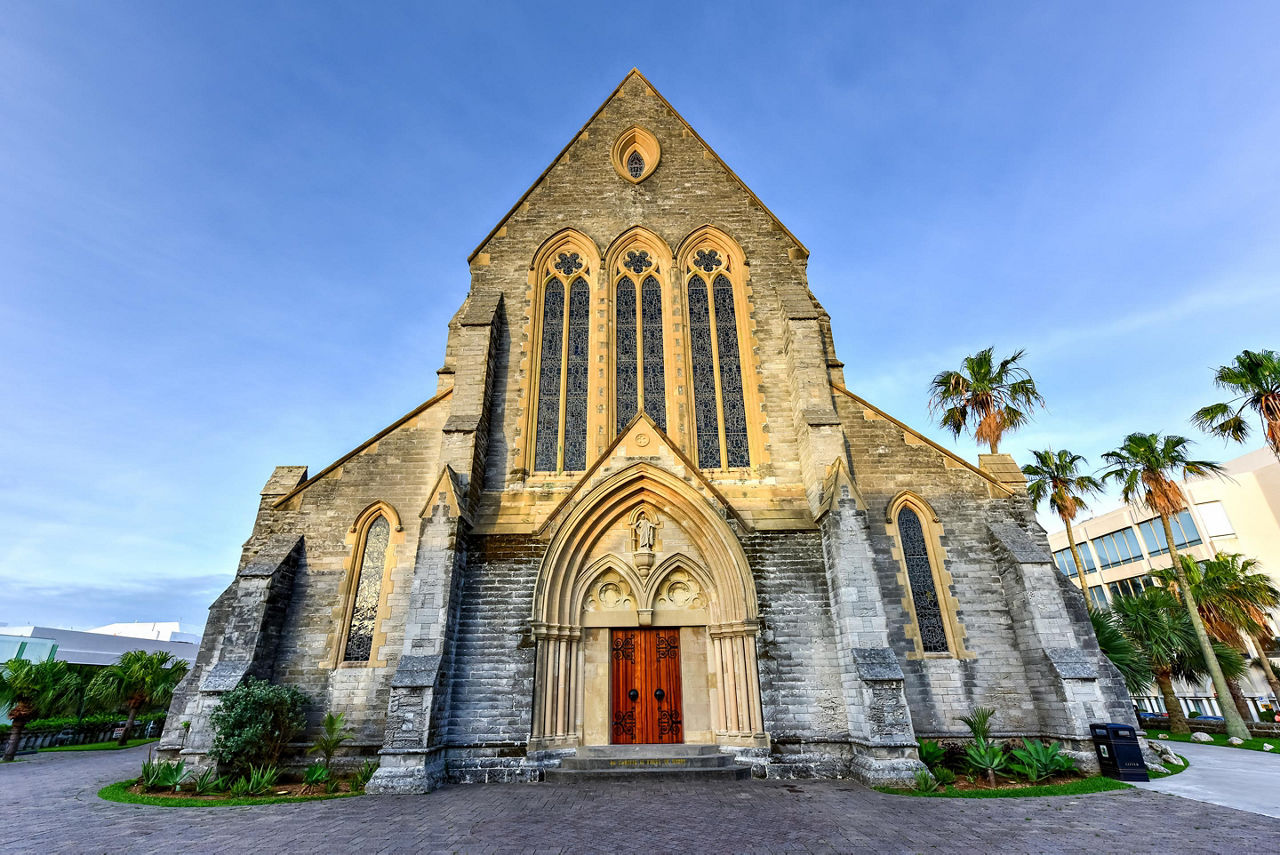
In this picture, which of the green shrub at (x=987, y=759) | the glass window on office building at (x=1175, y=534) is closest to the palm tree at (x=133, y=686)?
the green shrub at (x=987, y=759)

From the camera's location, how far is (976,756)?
32.7 ft

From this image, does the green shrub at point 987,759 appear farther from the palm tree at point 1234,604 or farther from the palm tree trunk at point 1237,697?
the palm tree trunk at point 1237,697

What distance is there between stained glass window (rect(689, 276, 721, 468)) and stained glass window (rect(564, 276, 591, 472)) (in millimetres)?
2833

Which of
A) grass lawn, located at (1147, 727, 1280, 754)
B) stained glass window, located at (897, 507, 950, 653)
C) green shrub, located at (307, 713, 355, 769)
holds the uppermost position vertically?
stained glass window, located at (897, 507, 950, 653)

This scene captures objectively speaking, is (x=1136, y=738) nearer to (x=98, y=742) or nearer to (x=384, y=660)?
(x=384, y=660)

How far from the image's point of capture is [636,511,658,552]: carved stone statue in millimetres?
12352

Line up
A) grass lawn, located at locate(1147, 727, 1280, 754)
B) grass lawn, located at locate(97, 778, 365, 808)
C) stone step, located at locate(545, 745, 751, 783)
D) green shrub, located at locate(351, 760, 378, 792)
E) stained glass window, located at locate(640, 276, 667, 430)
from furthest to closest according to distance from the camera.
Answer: grass lawn, located at locate(1147, 727, 1280, 754), stained glass window, located at locate(640, 276, 667, 430), stone step, located at locate(545, 745, 751, 783), green shrub, located at locate(351, 760, 378, 792), grass lawn, located at locate(97, 778, 365, 808)

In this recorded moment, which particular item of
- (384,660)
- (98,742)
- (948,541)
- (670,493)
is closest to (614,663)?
(670,493)

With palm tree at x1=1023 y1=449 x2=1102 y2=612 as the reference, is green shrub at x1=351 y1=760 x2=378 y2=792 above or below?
below

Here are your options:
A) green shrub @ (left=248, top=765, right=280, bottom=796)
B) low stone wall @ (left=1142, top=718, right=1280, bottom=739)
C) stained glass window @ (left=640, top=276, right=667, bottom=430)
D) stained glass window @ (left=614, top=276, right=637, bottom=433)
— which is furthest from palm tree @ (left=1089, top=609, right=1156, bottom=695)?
green shrub @ (left=248, top=765, right=280, bottom=796)

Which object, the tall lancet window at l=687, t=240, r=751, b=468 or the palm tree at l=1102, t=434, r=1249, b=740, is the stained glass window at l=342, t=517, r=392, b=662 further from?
the palm tree at l=1102, t=434, r=1249, b=740

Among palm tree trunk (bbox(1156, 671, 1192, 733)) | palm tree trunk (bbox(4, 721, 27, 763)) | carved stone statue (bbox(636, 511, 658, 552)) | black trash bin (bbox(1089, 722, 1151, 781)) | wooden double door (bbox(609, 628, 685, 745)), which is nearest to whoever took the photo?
black trash bin (bbox(1089, 722, 1151, 781))

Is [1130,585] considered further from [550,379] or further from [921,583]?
[550,379]

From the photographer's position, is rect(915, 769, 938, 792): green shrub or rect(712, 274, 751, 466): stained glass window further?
rect(712, 274, 751, 466): stained glass window
